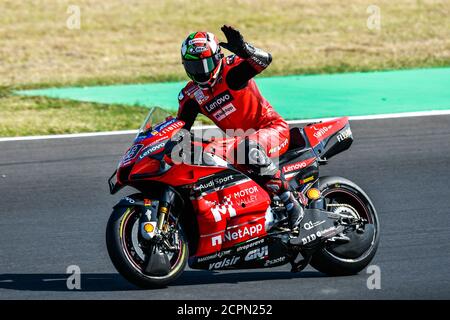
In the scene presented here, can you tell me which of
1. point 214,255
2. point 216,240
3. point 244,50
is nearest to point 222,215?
point 216,240

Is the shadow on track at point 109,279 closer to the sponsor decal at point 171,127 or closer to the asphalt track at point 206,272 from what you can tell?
the asphalt track at point 206,272

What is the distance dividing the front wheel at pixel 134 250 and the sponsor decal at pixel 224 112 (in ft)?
3.10

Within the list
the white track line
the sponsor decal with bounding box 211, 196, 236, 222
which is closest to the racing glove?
the sponsor decal with bounding box 211, 196, 236, 222

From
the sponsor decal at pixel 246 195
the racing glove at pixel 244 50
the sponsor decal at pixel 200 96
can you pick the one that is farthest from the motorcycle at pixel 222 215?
the racing glove at pixel 244 50

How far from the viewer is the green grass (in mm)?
17039

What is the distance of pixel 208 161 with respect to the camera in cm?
724

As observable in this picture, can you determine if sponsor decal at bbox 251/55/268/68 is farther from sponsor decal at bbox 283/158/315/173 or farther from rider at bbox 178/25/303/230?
sponsor decal at bbox 283/158/315/173

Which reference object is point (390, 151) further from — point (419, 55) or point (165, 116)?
point (419, 55)

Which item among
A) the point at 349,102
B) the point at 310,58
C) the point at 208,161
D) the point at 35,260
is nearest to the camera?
the point at 208,161

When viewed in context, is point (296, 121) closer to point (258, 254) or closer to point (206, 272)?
point (206, 272)

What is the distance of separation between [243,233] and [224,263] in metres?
0.25

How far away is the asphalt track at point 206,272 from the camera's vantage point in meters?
7.24
